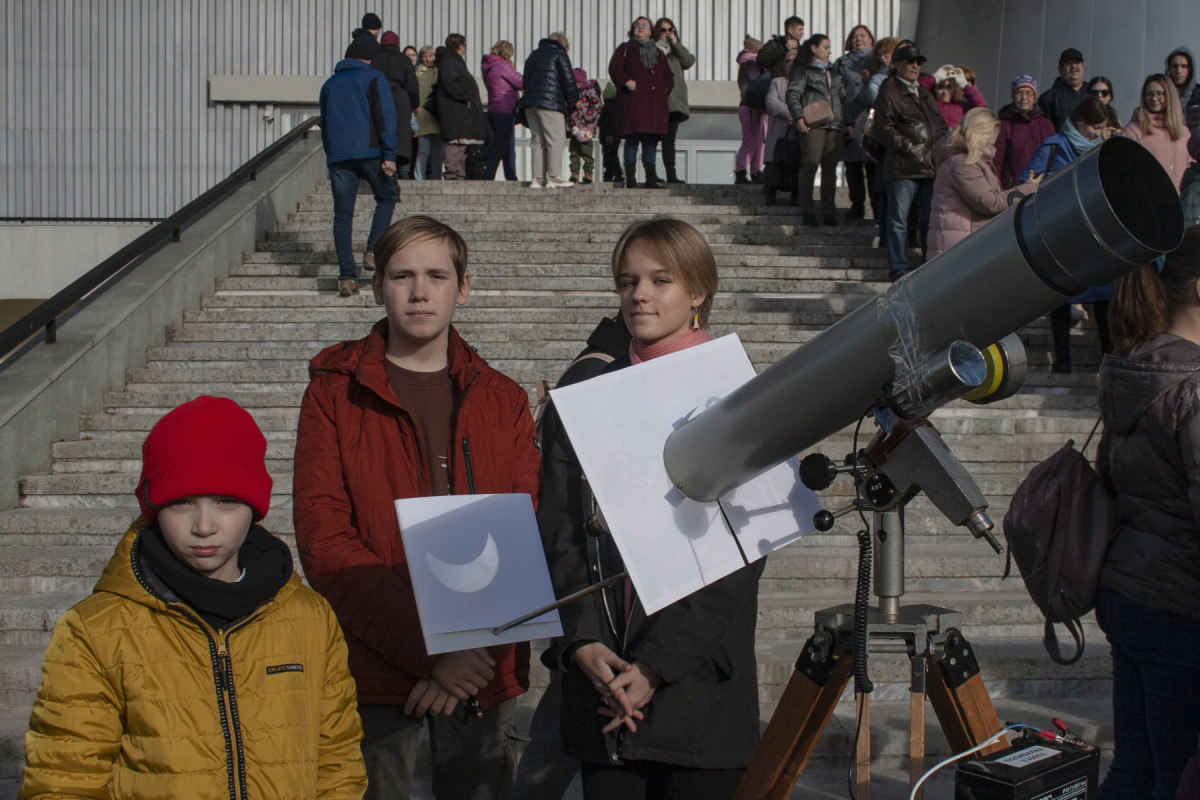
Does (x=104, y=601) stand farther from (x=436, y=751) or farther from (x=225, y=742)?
(x=436, y=751)

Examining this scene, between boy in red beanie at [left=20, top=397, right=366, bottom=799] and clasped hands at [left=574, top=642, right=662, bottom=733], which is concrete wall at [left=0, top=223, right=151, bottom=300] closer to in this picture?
boy in red beanie at [left=20, top=397, right=366, bottom=799]

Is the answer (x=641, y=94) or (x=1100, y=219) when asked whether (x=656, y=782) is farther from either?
(x=641, y=94)

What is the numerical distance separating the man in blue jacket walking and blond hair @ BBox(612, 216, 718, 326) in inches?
254

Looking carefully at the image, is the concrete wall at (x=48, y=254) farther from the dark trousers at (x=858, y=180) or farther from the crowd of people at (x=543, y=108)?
the dark trousers at (x=858, y=180)

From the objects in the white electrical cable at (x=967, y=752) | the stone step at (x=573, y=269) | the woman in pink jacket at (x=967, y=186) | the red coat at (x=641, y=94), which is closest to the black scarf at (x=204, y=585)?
the white electrical cable at (x=967, y=752)

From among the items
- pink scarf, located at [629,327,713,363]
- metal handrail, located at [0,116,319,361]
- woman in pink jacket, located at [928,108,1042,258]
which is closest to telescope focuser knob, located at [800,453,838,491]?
pink scarf, located at [629,327,713,363]

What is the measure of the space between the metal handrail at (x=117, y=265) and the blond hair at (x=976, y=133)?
605cm

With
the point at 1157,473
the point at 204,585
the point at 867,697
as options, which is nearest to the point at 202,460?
the point at 204,585

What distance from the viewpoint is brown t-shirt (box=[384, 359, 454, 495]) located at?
254cm

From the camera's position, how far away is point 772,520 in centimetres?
184

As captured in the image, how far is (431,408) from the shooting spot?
2.59 metres

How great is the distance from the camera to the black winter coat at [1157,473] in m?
2.37

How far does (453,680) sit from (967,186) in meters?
6.42

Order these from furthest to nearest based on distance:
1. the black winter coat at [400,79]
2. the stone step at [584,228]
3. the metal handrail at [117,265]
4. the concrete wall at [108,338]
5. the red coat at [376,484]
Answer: the black winter coat at [400,79] < the stone step at [584,228] < the metal handrail at [117,265] < the concrete wall at [108,338] < the red coat at [376,484]
